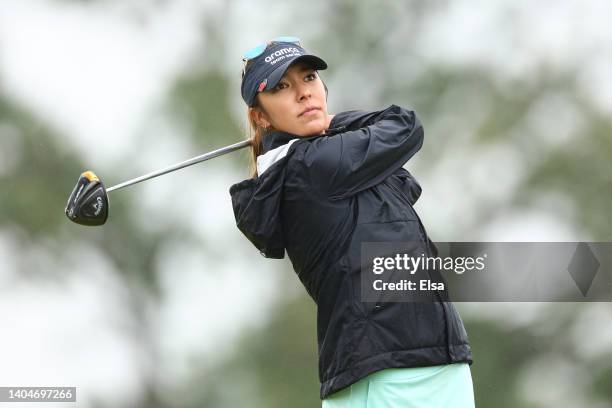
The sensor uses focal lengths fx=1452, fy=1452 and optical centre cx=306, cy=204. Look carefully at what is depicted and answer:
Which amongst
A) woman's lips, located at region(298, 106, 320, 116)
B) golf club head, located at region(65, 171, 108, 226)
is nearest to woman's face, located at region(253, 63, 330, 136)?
woman's lips, located at region(298, 106, 320, 116)

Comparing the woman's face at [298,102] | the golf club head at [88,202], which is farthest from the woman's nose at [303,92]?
the golf club head at [88,202]

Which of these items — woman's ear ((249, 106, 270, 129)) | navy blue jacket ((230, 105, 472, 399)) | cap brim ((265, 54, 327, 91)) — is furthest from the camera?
woman's ear ((249, 106, 270, 129))

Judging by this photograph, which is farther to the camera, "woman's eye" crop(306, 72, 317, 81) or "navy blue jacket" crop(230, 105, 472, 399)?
"woman's eye" crop(306, 72, 317, 81)

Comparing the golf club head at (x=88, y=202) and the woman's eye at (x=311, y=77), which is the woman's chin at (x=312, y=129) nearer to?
the woman's eye at (x=311, y=77)

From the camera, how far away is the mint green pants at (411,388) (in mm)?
2979

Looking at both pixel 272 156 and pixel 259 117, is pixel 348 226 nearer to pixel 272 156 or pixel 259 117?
pixel 272 156

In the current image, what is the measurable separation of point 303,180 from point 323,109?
20 centimetres

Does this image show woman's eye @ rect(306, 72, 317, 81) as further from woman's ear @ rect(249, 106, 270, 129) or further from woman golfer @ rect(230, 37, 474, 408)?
woman's ear @ rect(249, 106, 270, 129)

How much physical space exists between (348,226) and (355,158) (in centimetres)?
14

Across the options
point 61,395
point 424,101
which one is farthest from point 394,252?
point 424,101

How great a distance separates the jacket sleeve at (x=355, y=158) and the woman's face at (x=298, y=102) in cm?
7

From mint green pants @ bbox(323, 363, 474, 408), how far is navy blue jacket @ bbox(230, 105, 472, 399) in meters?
0.03

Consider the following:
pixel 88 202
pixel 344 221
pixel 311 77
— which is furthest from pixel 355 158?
pixel 88 202

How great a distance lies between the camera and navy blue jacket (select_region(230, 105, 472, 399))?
2.97 metres
